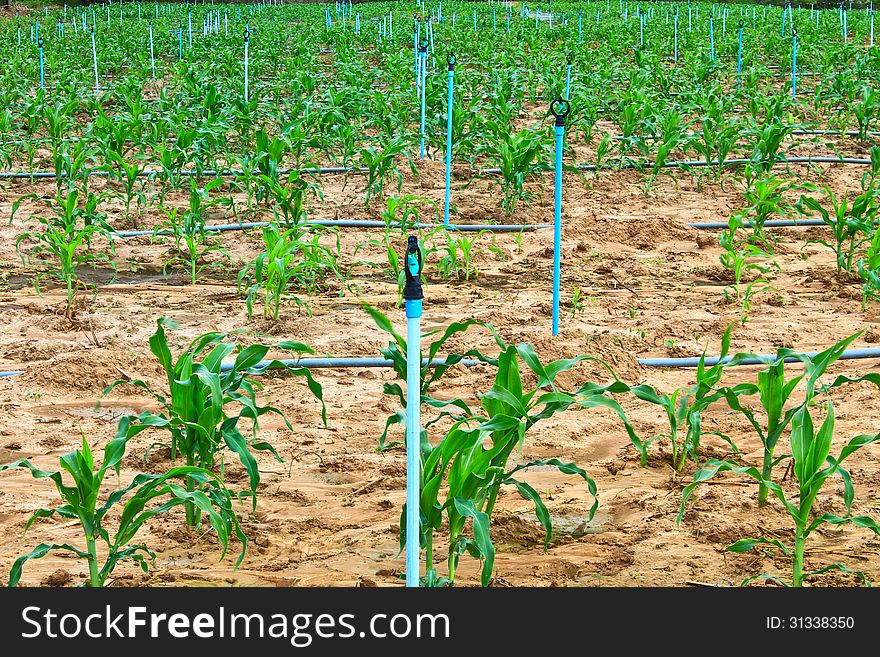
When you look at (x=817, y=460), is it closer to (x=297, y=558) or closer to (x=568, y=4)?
(x=297, y=558)

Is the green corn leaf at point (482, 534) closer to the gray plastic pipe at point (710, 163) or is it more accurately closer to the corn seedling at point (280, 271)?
the corn seedling at point (280, 271)

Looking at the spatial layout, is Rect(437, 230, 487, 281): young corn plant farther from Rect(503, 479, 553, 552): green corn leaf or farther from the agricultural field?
Rect(503, 479, 553, 552): green corn leaf

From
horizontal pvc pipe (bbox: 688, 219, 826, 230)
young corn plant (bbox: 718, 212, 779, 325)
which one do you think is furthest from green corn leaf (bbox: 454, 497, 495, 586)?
horizontal pvc pipe (bbox: 688, 219, 826, 230)

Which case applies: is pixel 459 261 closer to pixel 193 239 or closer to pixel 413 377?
pixel 193 239

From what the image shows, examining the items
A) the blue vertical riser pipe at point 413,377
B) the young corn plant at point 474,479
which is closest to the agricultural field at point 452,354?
the young corn plant at point 474,479

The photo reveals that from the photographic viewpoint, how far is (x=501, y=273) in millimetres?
6504

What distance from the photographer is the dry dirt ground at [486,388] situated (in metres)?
3.29

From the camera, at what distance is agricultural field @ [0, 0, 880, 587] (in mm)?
3225

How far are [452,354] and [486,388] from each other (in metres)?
0.39

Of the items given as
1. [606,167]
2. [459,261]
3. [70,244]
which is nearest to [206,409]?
[70,244]

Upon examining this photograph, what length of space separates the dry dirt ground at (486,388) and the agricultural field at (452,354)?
16 millimetres

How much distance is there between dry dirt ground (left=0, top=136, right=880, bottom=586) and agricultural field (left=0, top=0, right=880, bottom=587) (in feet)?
0.05

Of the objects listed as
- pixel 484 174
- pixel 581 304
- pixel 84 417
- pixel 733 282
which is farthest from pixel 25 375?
pixel 484 174

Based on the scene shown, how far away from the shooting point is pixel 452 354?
14.1 feet
